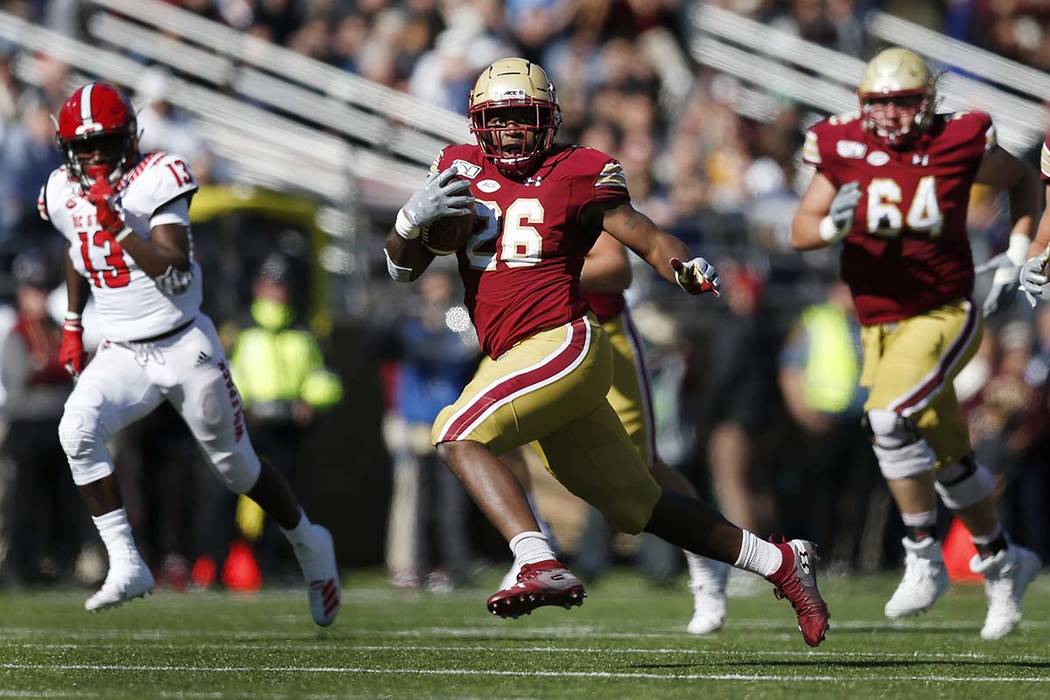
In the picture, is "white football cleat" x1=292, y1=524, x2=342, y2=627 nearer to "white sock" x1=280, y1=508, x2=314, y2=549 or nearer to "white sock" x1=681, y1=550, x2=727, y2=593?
"white sock" x1=280, y1=508, x2=314, y2=549

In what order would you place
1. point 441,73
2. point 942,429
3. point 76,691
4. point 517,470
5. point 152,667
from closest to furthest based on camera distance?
point 76,691
point 152,667
point 942,429
point 517,470
point 441,73

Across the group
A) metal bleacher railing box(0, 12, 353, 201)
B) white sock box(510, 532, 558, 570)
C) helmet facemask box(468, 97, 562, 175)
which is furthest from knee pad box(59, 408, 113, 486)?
metal bleacher railing box(0, 12, 353, 201)

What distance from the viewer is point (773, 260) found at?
42.9ft

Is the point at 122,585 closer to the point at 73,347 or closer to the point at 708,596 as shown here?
the point at 73,347

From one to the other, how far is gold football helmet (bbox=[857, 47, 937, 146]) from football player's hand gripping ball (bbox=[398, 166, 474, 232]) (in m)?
2.24

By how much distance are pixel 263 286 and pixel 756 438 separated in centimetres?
338

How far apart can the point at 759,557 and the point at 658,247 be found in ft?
3.38

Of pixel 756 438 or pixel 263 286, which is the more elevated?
pixel 263 286

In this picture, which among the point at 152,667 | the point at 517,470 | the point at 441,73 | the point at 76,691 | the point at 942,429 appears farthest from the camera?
the point at 441,73

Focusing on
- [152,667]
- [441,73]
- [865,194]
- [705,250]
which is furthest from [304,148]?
[152,667]

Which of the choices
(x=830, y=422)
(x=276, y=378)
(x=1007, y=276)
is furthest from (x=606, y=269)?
(x=830, y=422)

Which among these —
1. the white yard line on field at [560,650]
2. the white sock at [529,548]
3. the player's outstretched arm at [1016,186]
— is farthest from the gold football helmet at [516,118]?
the player's outstretched arm at [1016,186]

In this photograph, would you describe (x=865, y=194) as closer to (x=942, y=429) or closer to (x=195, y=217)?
(x=942, y=429)

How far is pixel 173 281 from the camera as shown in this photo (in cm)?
697
